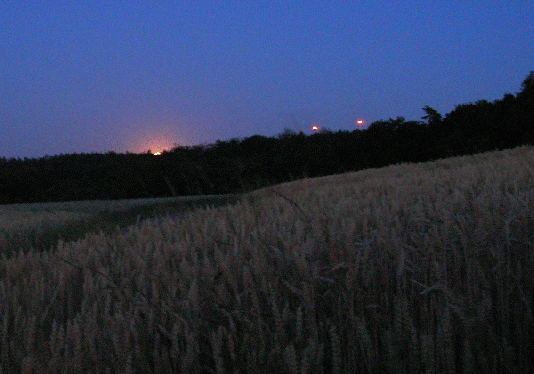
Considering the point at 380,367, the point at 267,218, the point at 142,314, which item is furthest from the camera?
the point at 267,218

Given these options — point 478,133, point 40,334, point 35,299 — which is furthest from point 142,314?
point 478,133

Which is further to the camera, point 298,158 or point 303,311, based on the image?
point 298,158

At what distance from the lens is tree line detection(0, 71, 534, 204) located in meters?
19.2

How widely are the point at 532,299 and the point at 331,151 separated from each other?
917 inches

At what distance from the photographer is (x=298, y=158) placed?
958 inches

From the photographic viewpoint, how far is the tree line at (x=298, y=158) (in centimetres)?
1920

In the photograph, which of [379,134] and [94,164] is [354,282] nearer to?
[379,134]

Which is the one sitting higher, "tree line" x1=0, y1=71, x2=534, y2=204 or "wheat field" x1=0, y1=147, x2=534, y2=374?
"tree line" x1=0, y1=71, x2=534, y2=204

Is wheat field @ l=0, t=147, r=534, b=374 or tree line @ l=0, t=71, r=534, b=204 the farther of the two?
tree line @ l=0, t=71, r=534, b=204

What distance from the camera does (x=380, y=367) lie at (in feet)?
4.58

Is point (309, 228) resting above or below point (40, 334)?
above

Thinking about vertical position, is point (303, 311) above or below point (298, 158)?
below

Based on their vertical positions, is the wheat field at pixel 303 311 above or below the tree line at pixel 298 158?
below

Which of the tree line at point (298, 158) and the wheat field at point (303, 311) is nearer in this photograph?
the wheat field at point (303, 311)
